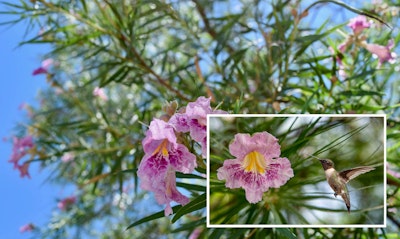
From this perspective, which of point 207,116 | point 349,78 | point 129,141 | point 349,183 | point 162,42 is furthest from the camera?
point 162,42

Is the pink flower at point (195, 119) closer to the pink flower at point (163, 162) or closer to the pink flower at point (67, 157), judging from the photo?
the pink flower at point (163, 162)

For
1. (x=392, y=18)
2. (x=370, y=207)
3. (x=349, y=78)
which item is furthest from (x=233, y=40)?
(x=370, y=207)

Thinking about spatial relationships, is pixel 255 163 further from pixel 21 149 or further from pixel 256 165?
pixel 21 149

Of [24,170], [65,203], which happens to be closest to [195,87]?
[24,170]

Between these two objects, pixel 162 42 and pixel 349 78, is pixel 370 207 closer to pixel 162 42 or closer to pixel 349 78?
pixel 349 78

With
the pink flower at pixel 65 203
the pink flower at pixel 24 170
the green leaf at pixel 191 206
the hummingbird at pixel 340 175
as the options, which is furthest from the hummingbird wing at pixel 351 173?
the pink flower at pixel 65 203

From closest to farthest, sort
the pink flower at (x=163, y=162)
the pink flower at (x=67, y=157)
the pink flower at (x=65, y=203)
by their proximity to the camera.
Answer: the pink flower at (x=163, y=162) → the pink flower at (x=67, y=157) → the pink flower at (x=65, y=203)

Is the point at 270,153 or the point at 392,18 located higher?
the point at 392,18
